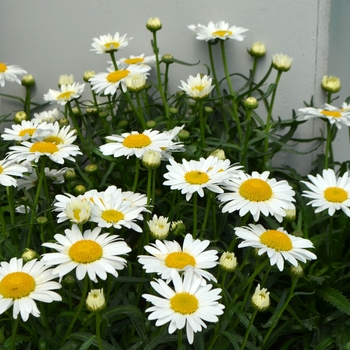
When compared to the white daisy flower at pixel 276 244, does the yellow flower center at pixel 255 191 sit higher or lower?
higher

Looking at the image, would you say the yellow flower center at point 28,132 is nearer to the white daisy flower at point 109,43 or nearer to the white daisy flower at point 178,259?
the white daisy flower at point 109,43

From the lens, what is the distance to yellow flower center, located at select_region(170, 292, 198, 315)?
3.02 ft

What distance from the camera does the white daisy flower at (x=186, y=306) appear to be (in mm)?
900

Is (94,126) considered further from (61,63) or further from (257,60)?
(257,60)

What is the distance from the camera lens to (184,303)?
0.93m

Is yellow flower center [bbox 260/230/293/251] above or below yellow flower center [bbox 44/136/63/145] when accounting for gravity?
below

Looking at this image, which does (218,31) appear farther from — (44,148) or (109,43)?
(44,148)

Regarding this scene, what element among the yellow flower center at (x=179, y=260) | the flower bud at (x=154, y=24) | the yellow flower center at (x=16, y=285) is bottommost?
the yellow flower center at (x=179, y=260)

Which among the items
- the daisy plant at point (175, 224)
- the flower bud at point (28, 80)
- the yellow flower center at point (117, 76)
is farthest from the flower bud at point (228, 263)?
the flower bud at point (28, 80)

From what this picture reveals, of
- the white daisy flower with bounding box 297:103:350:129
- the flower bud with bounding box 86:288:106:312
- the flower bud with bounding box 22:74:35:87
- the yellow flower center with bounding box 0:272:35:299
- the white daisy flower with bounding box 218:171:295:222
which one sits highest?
the flower bud with bounding box 22:74:35:87

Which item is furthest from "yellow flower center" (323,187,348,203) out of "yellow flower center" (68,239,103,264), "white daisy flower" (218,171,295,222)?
"yellow flower center" (68,239,103,264)

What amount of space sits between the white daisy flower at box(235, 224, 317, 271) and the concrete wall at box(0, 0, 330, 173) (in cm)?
74

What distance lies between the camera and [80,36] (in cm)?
191

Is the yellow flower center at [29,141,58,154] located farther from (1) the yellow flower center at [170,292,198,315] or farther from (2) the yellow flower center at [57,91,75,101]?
(1) the yellow flower center at [170,292,198,315]
